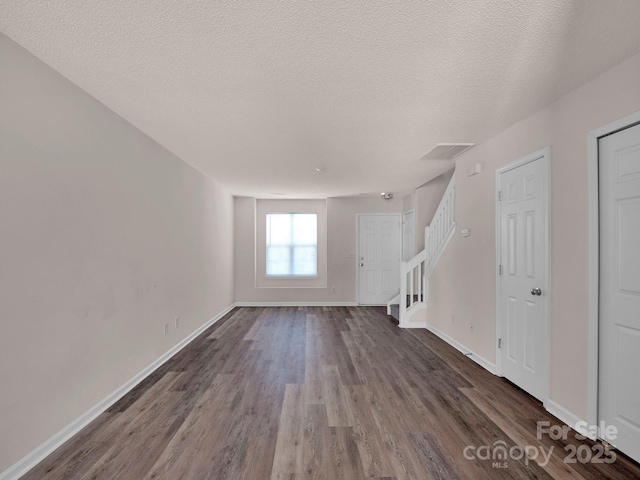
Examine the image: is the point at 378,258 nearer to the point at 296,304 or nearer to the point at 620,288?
the point at 296,304

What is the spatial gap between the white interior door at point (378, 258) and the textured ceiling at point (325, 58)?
13.5 ft

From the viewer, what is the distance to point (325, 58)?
1857 mm

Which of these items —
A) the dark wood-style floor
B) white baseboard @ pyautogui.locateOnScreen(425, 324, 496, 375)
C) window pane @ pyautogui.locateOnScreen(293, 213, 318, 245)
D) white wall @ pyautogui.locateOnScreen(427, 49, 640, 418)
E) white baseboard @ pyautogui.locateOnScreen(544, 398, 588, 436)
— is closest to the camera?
the dark wood-style floor

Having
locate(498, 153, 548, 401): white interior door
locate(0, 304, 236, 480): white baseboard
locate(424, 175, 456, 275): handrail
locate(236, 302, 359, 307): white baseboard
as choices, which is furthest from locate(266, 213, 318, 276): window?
locate(498, 153, 548, 401): white interior door

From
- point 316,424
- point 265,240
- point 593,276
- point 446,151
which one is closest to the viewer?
point 593,276

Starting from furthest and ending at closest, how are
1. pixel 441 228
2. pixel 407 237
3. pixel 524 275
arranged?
pixel 407 237
pixel 441 228
pixel 524 275

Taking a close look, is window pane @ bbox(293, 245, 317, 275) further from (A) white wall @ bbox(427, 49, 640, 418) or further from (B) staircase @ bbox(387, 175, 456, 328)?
(A) white wall @ bbox(427, 49, 640, 418)

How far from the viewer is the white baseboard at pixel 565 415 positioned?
219cm

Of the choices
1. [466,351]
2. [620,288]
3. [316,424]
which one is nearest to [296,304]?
[466,351]

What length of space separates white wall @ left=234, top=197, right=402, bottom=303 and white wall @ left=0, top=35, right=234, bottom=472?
349 centimetres

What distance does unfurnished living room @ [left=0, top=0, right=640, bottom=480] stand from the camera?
1695 mm

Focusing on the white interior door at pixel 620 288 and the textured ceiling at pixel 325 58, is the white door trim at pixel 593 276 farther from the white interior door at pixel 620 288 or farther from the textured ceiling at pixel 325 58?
the textured ceiling at pixel 325 58

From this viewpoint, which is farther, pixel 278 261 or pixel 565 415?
pixel 278 261

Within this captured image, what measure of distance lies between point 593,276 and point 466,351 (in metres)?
1.99
